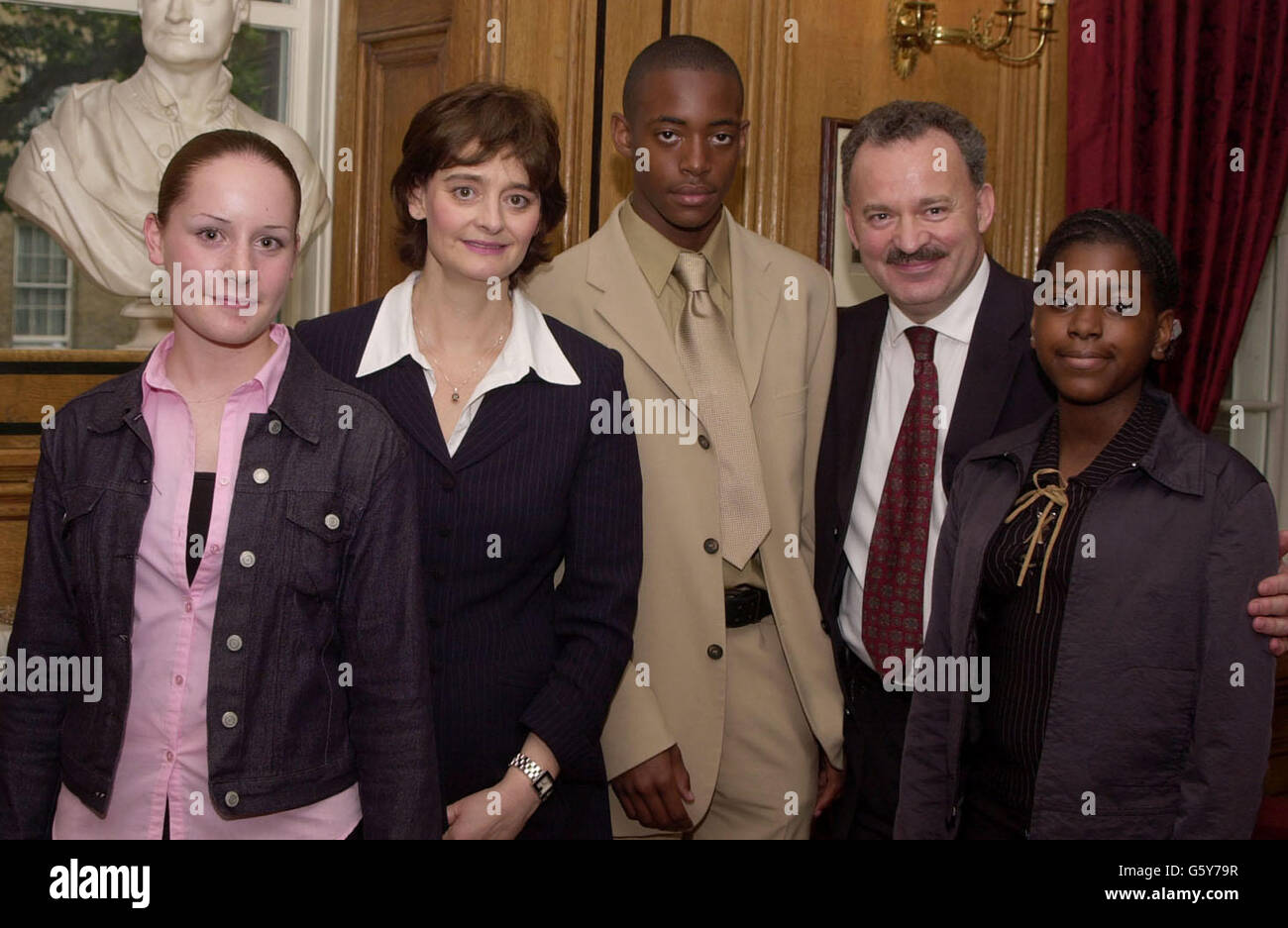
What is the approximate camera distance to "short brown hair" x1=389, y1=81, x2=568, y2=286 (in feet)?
6.48

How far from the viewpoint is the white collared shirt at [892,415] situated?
2287mm

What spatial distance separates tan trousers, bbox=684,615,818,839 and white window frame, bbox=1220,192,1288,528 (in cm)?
221

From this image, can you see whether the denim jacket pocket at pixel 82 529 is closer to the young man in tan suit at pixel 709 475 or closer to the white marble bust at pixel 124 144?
the young man in tan suit at pixel 709 475

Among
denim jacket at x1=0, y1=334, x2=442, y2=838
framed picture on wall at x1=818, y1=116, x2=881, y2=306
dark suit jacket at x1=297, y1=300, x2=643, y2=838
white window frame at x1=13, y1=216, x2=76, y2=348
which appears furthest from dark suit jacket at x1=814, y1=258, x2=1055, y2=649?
white window frame at x1=13, y1=216, x2=76, y2=348

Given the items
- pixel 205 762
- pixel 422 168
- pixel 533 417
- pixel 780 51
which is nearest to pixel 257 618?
pixel 205 762

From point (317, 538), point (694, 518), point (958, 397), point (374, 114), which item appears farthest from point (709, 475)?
point (374, 114)

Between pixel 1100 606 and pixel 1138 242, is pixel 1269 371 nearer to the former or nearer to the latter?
pixel 1138 242

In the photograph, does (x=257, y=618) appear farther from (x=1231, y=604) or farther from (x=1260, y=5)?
(x=1260, y=5)

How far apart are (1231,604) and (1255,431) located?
2483 millimetres

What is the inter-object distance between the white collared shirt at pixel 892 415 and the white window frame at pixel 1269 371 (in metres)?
2.01

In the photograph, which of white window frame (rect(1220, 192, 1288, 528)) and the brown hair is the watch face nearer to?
the brown hair

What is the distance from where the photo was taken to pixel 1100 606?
6.06ft

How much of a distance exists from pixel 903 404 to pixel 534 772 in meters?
0.93

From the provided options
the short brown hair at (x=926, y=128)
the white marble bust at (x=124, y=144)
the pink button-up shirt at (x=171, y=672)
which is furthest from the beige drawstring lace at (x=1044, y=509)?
the white marble bust at (x=124, y=144)
